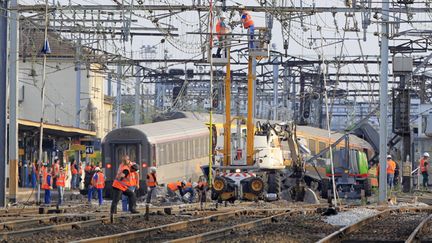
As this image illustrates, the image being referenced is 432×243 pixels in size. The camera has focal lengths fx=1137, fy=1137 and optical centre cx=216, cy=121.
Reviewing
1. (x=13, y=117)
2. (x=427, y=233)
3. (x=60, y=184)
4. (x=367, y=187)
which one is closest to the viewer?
(x=427, y=233)

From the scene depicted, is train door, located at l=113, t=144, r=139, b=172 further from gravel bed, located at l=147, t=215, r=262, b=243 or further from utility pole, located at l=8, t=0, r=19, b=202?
gravel bed, located at l=147, t=215, r=262, b=243

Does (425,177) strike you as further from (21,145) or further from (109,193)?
(21,145)

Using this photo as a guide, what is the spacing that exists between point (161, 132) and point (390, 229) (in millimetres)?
25036

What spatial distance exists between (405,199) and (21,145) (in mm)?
23875

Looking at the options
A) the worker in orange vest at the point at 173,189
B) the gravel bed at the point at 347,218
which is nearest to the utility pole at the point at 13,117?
the worker in orange vest at the point at 173,189

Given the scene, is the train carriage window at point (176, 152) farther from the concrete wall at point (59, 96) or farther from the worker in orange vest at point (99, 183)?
the concrete wall at point (59, 96)

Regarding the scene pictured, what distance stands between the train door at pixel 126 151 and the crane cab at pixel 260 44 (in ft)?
29.3

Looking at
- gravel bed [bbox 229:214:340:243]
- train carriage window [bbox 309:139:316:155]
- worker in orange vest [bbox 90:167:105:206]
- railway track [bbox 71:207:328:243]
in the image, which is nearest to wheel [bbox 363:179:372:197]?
train carriage window [bbox 309:139:316:155]

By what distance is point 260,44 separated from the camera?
38031mm

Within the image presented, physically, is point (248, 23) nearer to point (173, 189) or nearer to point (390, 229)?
point (173, 189)

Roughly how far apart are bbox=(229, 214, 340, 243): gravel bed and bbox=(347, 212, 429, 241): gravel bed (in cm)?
62

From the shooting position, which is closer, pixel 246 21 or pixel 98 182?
pixel 98 182

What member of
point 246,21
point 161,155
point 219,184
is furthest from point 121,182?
point 161,155

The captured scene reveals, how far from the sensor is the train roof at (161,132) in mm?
45031
